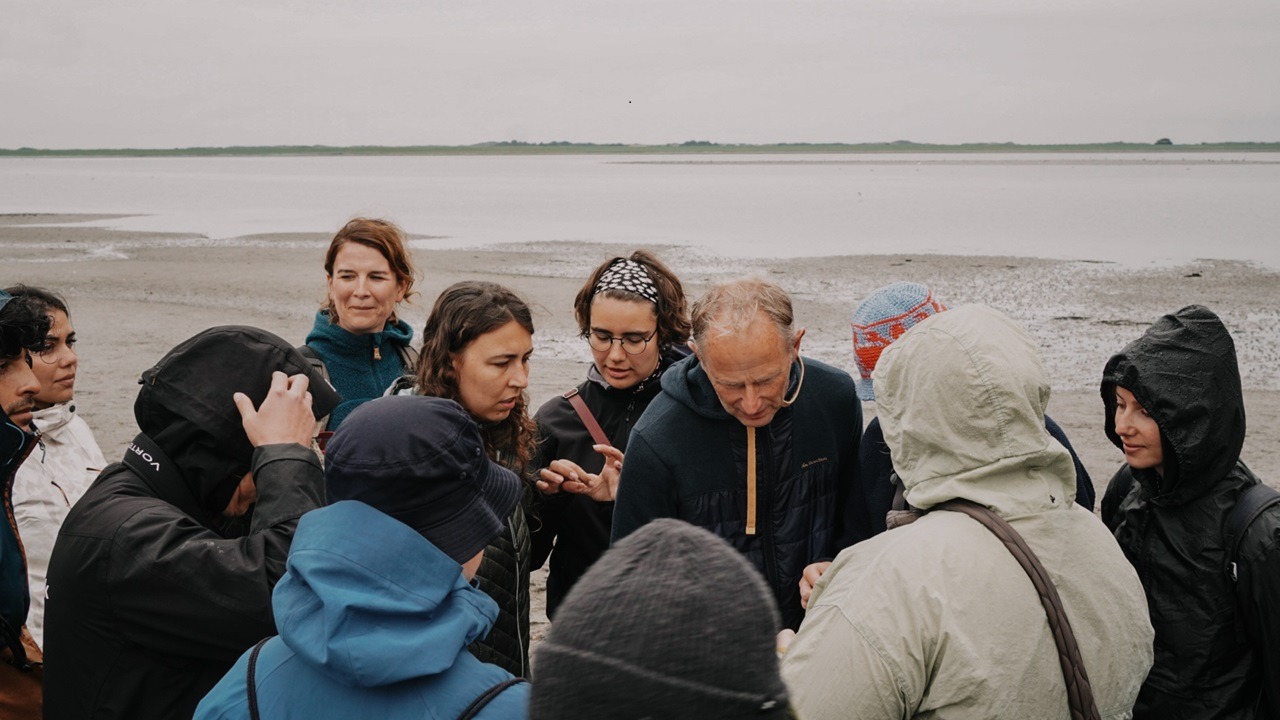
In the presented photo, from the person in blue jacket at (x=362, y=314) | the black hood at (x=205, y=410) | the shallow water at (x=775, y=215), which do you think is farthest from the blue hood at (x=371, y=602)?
the shallow water at (x=775, y=215)

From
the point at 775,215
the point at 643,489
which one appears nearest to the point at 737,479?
the point at 643,489

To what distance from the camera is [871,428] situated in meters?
3.40

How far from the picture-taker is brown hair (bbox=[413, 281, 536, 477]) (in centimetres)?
347

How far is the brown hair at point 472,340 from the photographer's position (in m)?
3.47

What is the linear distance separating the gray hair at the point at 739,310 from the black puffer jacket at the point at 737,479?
242mm

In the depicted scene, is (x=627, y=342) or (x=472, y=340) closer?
(x=472, y=340)

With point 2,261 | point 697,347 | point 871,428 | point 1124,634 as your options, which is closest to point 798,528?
point 871,428

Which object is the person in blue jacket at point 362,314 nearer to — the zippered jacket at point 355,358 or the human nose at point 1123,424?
the zippered jacket at point 355,358

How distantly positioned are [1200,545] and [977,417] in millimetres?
1505

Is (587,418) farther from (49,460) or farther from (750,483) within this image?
(49,460)

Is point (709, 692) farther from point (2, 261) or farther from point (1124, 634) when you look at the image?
point (2, 261)

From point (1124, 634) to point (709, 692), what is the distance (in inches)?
55.8

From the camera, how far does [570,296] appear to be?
1947 cm

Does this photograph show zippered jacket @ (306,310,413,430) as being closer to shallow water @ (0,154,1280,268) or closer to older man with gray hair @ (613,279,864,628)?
older man with gray hair @ (613,279,864,628)
